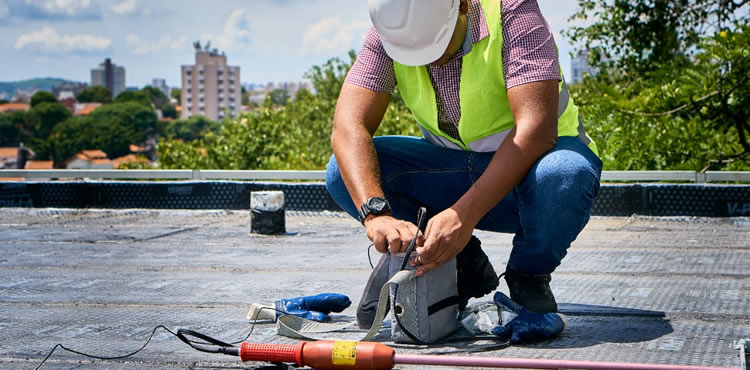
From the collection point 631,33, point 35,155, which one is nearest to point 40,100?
point 35,155

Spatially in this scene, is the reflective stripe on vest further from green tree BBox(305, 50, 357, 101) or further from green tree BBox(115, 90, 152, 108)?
green tree BBox(115, 90, 152, 108)

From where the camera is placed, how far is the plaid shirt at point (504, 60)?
2379 millimetres

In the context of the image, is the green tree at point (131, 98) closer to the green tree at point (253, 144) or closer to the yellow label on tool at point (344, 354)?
the green tree at point (253, 144)

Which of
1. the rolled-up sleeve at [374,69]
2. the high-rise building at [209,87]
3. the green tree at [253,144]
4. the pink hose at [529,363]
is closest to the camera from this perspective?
the pink hose at [529,363]

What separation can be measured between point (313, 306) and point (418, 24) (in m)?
0.99

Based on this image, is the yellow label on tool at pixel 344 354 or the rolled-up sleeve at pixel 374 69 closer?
the yellow label on tool at pixel 344 354

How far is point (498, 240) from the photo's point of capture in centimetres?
486

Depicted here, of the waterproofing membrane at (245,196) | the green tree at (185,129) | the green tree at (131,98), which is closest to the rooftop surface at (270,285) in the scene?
the waterproofing membrane at (245,196)

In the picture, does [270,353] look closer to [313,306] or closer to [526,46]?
[313,306]

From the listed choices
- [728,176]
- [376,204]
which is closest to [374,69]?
[376,204]

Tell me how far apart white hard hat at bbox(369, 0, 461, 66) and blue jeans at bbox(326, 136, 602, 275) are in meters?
0.37

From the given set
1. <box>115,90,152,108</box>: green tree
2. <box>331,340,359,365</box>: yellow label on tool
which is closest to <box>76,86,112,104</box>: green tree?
<box>115,90,152,108</box>: green tree

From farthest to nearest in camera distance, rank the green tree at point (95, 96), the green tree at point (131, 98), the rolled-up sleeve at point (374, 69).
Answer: the green tree at point (95, 96) → the green tree at point (131, 98) → the rolled-up sleeve at point (374, 69)

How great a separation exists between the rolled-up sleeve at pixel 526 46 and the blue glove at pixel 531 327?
65cm
